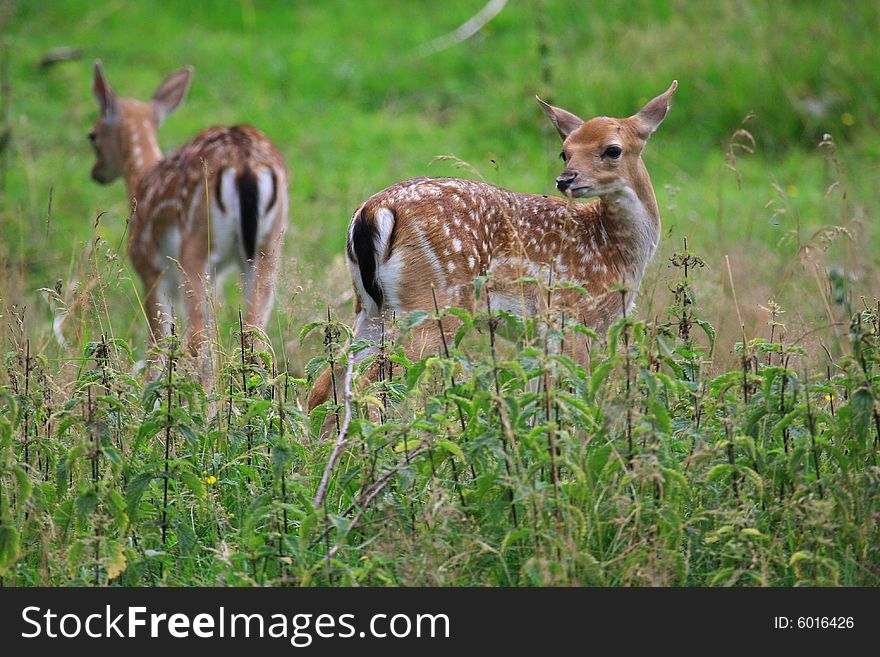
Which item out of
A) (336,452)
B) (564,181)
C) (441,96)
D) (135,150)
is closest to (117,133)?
(135,150)

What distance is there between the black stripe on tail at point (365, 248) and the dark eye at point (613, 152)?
3.52ft

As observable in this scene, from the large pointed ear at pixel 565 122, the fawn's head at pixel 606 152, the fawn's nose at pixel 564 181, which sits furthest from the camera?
the large pointed ear at pixel 565 122

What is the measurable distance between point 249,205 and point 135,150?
1677 mm

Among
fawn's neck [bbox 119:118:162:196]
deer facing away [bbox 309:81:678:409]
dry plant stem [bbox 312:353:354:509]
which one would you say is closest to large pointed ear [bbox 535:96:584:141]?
deer facing away [bbox 309:81:678:409]

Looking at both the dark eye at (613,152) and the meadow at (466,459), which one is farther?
the dark eye at (613,152)

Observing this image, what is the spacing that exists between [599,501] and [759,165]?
7.01m

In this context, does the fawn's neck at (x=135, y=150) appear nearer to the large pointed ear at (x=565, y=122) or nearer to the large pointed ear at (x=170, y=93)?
the large pointed ear at (x=170, y=93)

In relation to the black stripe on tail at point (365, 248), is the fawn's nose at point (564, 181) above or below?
above

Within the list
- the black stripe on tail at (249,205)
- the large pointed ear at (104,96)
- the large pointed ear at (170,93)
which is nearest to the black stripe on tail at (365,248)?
the black stripe on tail at (249,205)

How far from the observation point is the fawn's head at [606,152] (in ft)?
17.3

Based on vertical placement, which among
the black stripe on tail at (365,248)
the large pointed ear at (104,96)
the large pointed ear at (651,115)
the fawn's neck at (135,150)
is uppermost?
the large pointed ear at (104,96)

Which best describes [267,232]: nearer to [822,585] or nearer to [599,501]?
[599,501]

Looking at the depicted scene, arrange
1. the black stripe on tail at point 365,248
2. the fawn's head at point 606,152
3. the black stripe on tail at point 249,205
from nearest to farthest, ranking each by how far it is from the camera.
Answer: the black stripe on tail at point 365,248 < the fawn's head at point 606,152 < the black stripe on tail at point 249,205

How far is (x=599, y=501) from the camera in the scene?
3.74 metres
